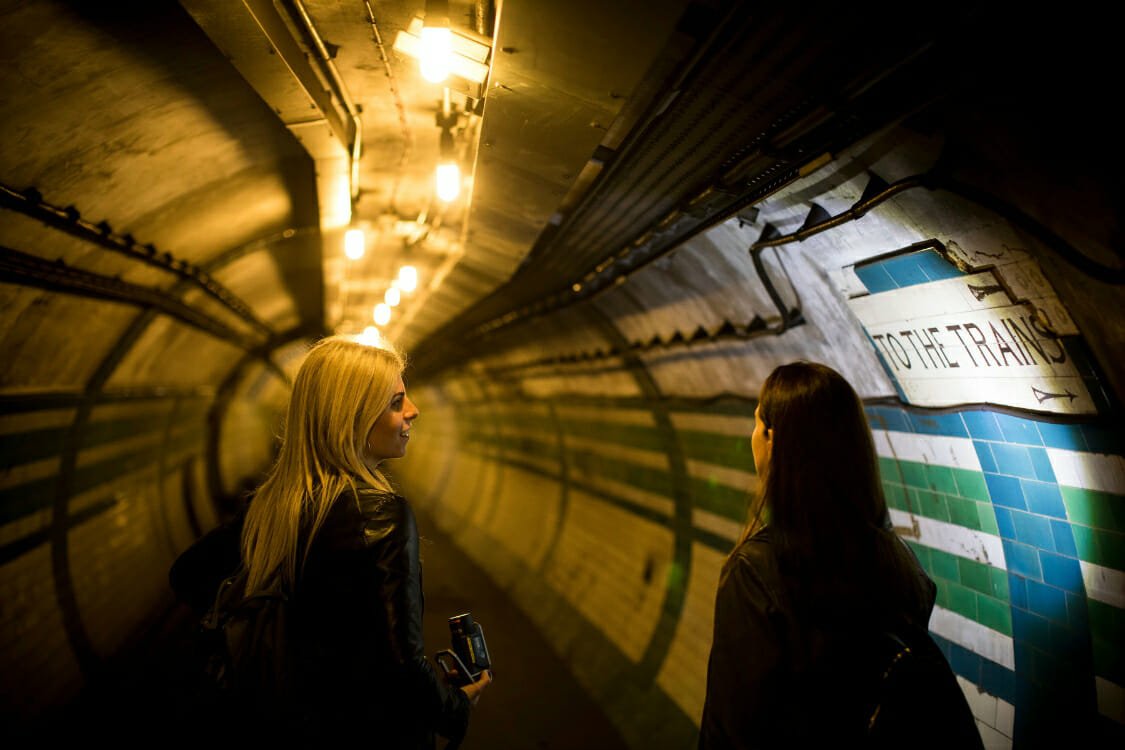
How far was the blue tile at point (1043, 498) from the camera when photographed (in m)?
2.78

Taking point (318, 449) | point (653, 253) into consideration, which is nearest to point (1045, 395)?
point (653, 253)

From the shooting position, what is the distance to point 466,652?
2367 mm

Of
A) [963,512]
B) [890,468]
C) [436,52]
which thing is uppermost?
[436,52]

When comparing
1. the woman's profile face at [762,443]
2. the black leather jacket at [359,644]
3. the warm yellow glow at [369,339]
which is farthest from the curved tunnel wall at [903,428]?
the black leather jacket at [359,644]

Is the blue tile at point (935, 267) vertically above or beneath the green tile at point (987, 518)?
above

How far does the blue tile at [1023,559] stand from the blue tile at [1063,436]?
0.68 meters

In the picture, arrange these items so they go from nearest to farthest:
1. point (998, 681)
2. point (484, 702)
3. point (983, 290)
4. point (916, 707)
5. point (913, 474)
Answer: point (916, 707) < point (983, 290) < point (998, 681) < point (913, 474) < point (484, 702)

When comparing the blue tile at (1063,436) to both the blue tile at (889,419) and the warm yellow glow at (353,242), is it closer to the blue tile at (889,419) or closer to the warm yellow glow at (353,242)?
the blue tile at (889,419)

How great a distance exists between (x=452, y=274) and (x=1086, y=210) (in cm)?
621

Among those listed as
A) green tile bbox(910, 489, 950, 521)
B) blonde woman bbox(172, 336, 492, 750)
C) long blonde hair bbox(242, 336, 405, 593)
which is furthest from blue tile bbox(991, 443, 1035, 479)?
long blonde hair bbox(242, 336, 405, 593)

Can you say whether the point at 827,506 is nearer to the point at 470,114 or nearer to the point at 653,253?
the point at 653,253

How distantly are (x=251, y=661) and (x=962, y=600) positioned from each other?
3.93m

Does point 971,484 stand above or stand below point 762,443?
below

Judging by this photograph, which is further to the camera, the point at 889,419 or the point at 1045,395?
the point at 889,419
